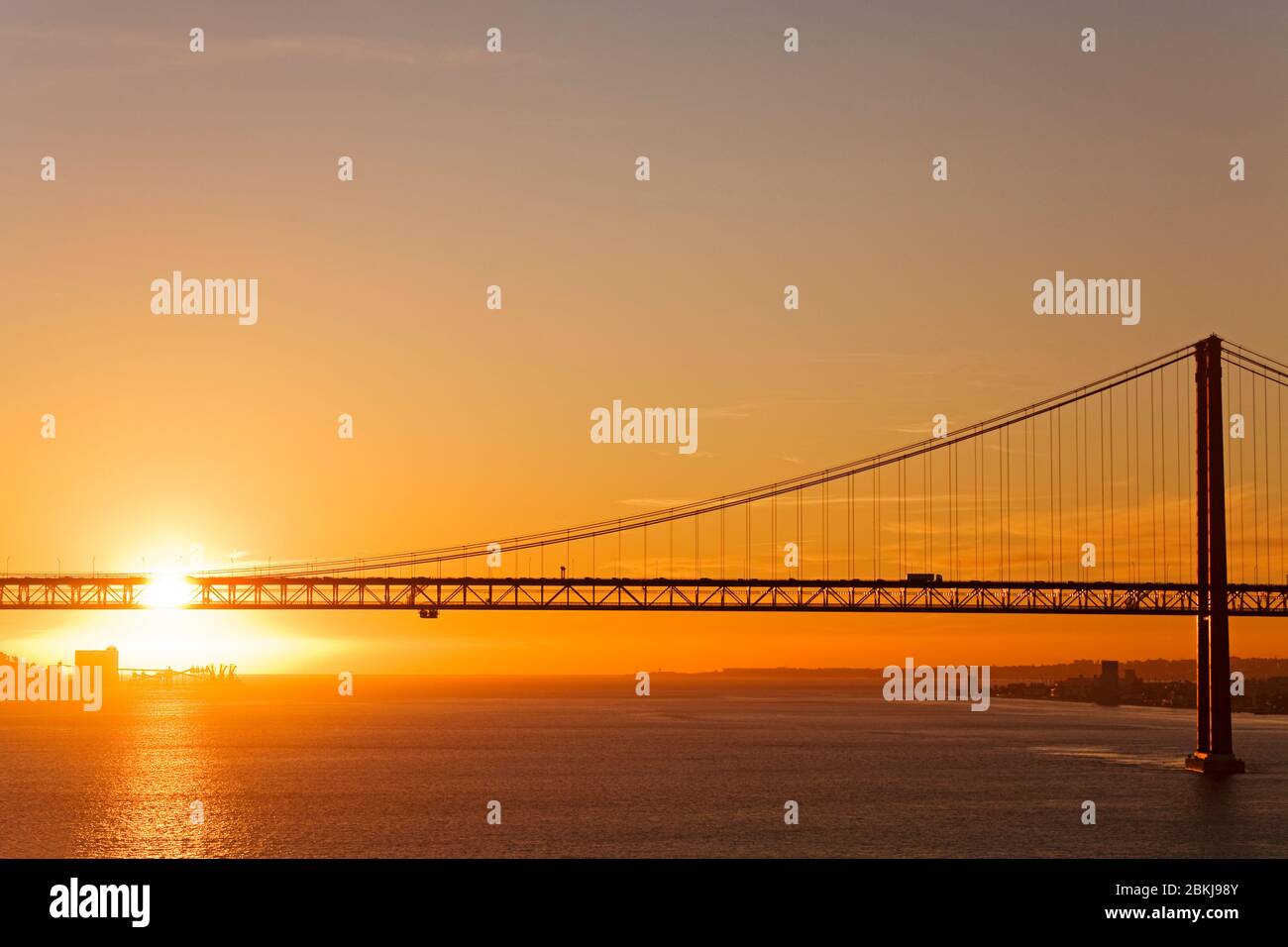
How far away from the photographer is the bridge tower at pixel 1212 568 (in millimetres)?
71375

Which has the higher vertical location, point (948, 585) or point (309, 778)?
point (948, 585)

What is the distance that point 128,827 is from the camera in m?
71.0

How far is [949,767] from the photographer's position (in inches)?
4232

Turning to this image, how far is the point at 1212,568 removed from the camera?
2813 inches

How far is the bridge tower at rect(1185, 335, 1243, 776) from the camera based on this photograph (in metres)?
71.4

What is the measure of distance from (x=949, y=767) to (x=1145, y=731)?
2837 inches

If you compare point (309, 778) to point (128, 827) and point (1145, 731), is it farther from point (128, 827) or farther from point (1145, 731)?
point (1145, 731)
